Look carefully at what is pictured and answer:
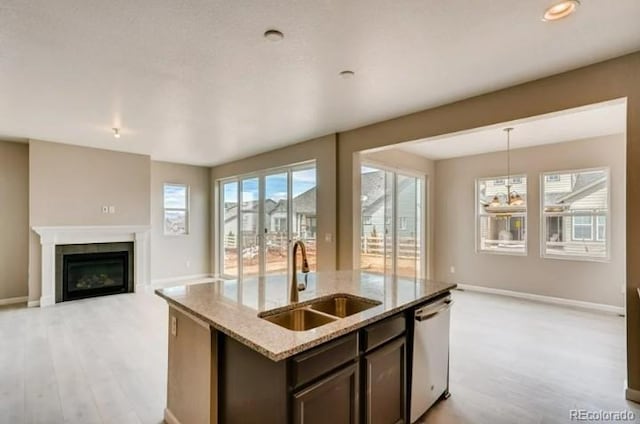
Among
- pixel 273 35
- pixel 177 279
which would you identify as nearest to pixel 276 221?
pixel 177 279

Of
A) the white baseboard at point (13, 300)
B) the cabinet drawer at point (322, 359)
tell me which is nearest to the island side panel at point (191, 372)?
the cabinet drawer at point (322, 359)

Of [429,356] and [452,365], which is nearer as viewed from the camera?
[429,356]

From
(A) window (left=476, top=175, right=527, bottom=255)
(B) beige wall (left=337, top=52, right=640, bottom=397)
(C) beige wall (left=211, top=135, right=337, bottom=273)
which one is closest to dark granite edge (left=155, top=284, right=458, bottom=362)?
(B) beige wall (left=337, top=52, right=640, bottom=397)

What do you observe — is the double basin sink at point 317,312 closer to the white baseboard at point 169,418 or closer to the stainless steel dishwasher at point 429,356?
the stainless steel dishwasher at point 429,356

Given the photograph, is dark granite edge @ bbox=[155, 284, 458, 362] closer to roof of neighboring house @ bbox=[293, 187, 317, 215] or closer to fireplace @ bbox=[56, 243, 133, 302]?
roof of neighboring house @ bbox=[293, 187, 317, 215]

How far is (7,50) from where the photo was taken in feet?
7.82

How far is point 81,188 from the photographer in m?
5.48

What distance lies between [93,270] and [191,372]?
492cm

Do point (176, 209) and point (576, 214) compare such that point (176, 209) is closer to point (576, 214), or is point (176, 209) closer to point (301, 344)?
point (301, 344)

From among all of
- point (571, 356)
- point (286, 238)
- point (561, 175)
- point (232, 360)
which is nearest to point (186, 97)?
point (232, 360)

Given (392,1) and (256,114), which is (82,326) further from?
(392,1)

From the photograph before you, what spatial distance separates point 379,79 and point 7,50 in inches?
112

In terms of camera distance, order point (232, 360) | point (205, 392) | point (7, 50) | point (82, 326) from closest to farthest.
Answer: point (232, 360) → point (205, 392) → point (7, 50) → point (82, 326)

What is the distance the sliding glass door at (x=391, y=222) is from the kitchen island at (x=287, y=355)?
9.52ft
